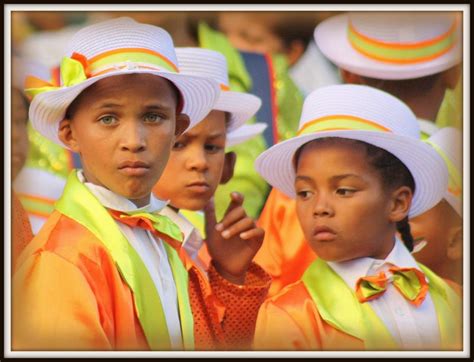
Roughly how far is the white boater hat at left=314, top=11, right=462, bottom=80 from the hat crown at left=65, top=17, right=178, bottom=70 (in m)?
0.80

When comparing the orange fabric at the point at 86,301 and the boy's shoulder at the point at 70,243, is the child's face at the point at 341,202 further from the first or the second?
the boy's shoulder at the point at 70,243

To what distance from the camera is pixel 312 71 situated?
521 centimetres

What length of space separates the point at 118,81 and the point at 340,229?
3.41 ft

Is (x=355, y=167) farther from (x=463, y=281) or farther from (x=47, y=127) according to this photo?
(x=47, y=127)

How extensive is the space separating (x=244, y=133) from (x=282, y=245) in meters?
0.49

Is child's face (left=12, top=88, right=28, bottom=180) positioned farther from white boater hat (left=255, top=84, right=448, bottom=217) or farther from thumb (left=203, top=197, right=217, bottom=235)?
white boater hat (left=255, top=84, right=448, bottom=217)

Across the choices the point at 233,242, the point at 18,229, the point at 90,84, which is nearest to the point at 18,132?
the point at 18,229

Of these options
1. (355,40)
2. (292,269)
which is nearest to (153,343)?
(292,269)

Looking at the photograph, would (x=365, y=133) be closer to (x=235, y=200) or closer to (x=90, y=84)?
(x=235, y=200)

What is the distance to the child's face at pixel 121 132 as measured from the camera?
4441 millimetres

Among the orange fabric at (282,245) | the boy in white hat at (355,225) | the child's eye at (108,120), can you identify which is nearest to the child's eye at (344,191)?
the boy in white hat at (355,225)

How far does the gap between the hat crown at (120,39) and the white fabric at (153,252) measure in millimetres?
456

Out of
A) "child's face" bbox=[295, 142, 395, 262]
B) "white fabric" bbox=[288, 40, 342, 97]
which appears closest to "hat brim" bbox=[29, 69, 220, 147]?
"child's face" bbox=[295, 142, 395, 262]

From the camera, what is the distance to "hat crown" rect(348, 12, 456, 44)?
16.6 feet
